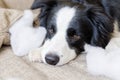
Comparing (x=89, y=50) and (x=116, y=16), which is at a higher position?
(x=116, y=16)

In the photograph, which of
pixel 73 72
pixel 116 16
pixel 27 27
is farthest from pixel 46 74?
pixel 116 16

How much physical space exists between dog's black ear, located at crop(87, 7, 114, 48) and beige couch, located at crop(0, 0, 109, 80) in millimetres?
122

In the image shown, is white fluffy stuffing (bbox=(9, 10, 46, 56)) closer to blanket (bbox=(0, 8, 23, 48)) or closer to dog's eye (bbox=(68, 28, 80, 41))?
blanket (bbox=(0, 8, 23, 48))

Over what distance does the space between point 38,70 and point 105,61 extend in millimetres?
337

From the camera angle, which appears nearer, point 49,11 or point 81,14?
point 81,14

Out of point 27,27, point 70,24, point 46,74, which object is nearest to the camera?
point 46,74

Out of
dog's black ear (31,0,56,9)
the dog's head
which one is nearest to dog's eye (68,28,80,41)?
the dog's head

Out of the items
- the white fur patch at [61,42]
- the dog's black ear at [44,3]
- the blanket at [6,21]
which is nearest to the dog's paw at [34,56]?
the white fur patch at [61,42]

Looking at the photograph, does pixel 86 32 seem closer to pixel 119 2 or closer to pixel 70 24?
pixel 70 24

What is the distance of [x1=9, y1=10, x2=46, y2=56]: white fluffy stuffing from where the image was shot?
4.78 ft

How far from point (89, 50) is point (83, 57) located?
0.05m

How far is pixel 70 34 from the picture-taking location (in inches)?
55.3

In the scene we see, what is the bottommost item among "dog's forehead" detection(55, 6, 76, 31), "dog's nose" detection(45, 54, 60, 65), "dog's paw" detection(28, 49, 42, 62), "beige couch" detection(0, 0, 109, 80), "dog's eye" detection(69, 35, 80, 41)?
"beige couch" detection(0, 0, 109, 80)

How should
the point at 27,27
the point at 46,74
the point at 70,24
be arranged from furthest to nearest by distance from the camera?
the point at 27,27
the point at 70,24
the point at 46,74
